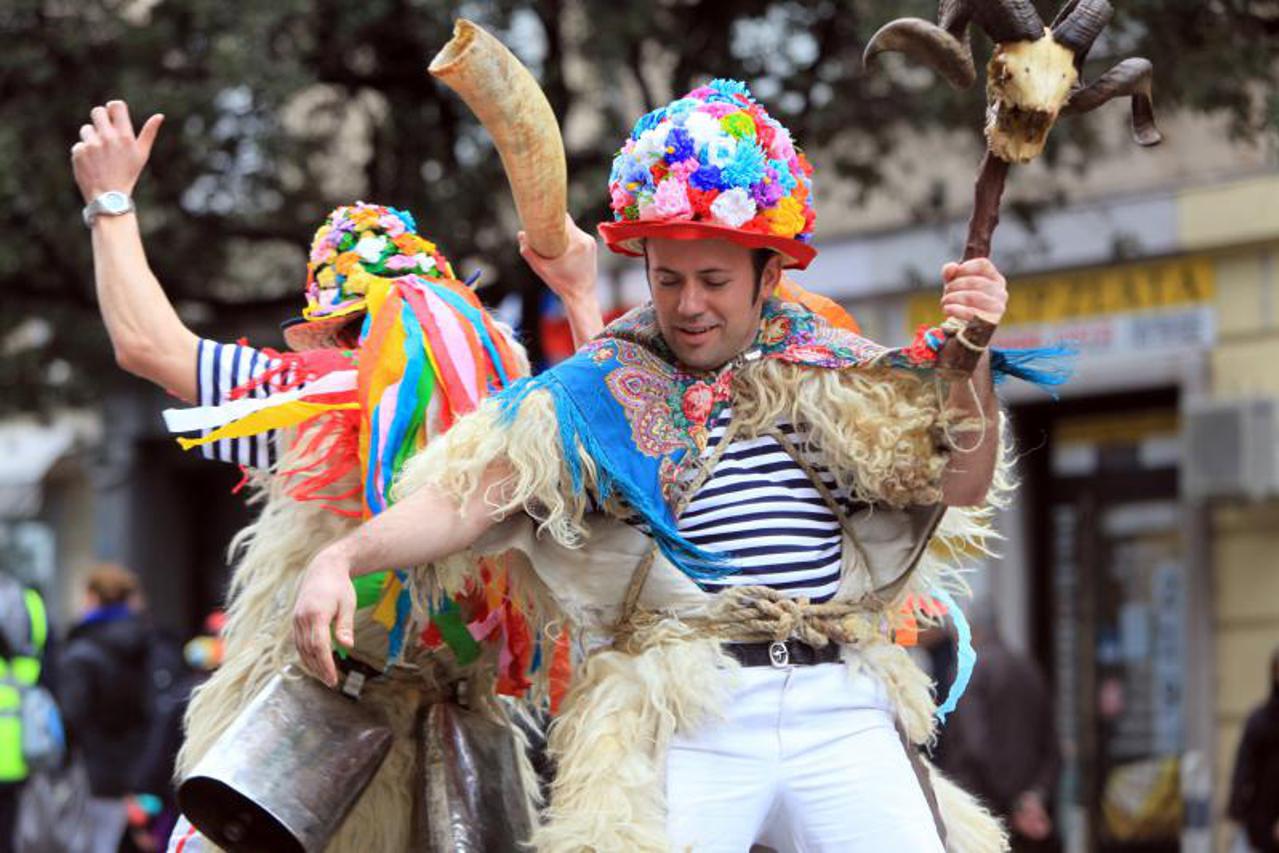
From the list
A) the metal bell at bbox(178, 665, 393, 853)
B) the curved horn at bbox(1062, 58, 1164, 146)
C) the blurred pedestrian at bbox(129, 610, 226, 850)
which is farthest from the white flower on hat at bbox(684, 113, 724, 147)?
the blurred pedestrian at bbox(129, 610, 226, 850)

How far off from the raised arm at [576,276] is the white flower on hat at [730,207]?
94 cm

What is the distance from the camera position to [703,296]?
13.9 ft

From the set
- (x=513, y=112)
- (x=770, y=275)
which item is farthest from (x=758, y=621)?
(x=513, y=112)

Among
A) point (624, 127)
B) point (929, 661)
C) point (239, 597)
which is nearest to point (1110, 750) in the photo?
point (929, 661)

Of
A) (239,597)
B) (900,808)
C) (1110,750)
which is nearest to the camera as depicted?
(900,808)

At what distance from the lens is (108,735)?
1058 cm

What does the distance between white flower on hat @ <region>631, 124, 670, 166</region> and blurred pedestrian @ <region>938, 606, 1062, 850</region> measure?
602cm

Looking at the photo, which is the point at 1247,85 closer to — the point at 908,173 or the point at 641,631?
the point at 908,173

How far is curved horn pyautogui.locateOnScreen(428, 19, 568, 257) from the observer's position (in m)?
4.37

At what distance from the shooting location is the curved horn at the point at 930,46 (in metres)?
3.91

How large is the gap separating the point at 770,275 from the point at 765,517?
467 millimetres

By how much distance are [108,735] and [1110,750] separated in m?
5.68

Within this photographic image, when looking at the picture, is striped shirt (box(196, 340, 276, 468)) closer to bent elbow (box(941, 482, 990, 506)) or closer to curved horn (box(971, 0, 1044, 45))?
bent elbow (box(941, 482, 990, 506))

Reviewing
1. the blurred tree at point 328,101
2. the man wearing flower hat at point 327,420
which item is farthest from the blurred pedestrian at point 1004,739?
the man wearing flower hat at point 327,420
